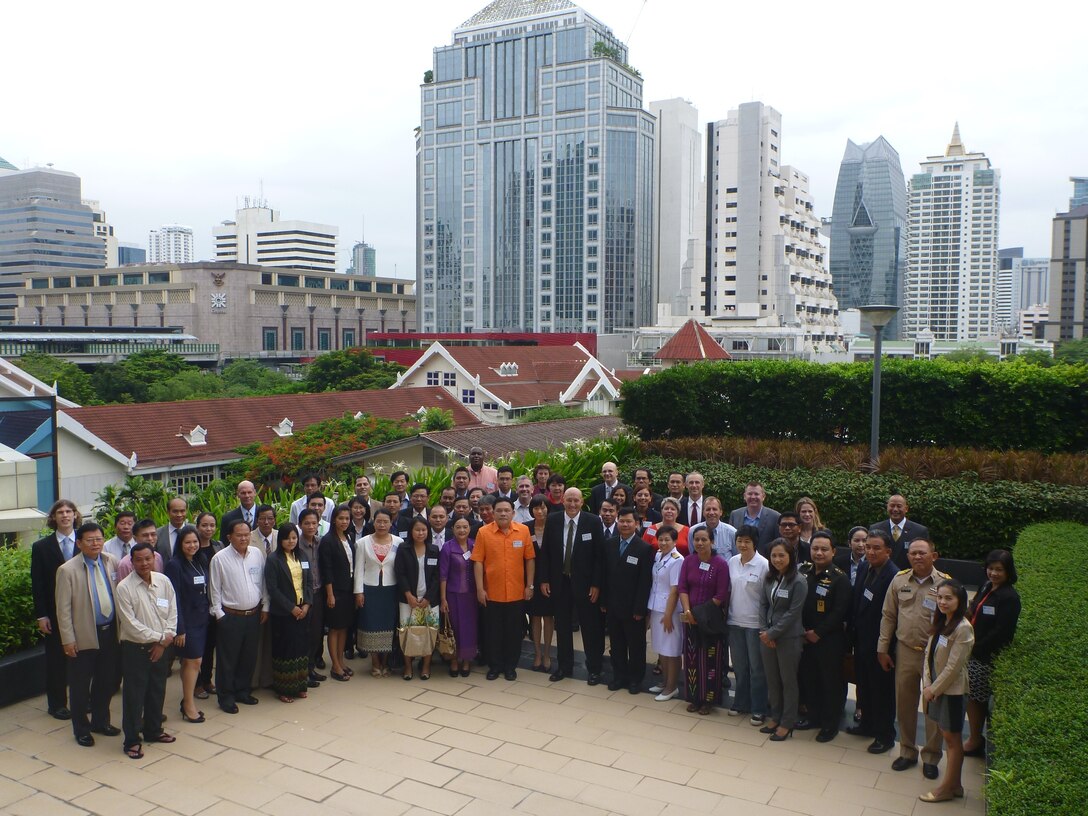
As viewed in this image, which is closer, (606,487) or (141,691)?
(141,691)

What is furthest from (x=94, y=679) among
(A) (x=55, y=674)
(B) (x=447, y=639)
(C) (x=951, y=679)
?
(C) (x=951, y=679)

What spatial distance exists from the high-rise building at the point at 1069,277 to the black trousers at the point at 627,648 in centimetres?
13605

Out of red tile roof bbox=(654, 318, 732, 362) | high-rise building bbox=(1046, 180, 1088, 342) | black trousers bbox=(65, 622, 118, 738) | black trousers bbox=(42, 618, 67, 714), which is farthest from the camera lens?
high-rise building bbox=(1046, 180, 1088, 342)

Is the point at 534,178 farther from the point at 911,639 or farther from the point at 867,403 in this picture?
the point at 911,639

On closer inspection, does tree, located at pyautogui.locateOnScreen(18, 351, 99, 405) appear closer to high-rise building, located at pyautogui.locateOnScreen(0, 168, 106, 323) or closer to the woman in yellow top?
the woman in yellow top

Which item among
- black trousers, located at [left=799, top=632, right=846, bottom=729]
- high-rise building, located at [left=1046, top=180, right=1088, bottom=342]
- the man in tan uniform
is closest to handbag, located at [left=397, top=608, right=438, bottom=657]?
black trousers, located at [left=799, top=632, right=846, bottom=729]

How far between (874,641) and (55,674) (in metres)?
6.26

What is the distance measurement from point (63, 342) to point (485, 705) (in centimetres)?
9252

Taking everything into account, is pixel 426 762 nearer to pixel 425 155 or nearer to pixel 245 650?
pixel 245 650

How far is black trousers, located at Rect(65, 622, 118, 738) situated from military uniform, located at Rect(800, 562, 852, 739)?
5.18 m

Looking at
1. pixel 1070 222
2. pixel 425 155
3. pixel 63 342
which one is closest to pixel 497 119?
pixel 425 155

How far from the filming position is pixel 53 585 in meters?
6.74

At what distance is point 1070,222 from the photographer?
415 feet

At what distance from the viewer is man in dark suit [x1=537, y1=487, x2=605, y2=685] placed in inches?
316
